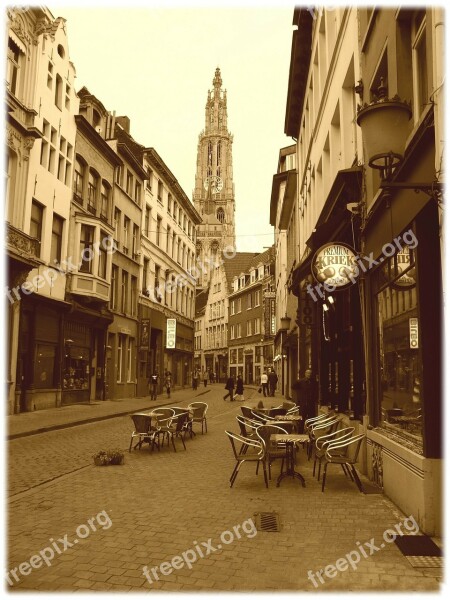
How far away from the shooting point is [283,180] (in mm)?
36750

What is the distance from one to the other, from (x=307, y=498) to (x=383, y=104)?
5.33 m

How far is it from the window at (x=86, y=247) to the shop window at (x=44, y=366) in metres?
4.30

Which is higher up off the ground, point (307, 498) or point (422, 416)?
point (422, 416)

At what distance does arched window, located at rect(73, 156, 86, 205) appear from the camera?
25.0 meters

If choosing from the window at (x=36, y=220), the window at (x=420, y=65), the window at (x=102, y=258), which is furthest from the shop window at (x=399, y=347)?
the window at (x=102, y=258)

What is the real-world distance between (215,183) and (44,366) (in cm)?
11846

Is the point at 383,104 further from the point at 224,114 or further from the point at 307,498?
the point at 224,114

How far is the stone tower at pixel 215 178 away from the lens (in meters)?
127

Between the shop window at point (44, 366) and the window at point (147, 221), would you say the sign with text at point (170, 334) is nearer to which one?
the window at point (147, 221)

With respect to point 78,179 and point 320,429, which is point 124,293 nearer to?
point 78,179

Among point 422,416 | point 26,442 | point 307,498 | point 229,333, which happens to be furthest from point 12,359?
point 229,333

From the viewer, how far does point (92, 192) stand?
27391 mm

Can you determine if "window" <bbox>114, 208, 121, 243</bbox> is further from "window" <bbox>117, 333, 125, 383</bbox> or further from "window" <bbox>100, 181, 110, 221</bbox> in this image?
"window" <bbox>117, 333, 125, 383</bbox>

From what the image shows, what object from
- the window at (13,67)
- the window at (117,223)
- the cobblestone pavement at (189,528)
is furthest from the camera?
the window at (117,223)
